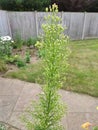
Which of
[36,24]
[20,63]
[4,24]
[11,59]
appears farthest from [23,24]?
[20,63]

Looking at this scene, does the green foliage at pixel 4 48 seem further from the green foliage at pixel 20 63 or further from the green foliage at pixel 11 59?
the green foliage at pixel 20 63

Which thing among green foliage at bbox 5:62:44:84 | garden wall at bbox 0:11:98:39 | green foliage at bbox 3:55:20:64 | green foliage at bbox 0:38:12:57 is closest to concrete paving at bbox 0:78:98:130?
green foliage at bbox 5:62:44:84

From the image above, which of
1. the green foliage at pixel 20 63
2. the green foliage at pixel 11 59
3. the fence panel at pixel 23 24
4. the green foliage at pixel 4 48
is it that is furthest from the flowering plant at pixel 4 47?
the fence panel at pixel 23 24

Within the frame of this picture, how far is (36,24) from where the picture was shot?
28.6ft

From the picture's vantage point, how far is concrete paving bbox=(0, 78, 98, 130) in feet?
10.4

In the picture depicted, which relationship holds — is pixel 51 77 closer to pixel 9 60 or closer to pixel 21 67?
pixel 21 67

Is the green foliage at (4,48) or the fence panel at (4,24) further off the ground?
the fence panel at (4,24)

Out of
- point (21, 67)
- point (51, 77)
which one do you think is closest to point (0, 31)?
point (21, 67)

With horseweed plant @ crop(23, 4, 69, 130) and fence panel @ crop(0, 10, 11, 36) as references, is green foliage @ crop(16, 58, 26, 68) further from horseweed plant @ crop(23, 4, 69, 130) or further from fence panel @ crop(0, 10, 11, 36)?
horseweed plant @ crop(23, 4, 69, 130)

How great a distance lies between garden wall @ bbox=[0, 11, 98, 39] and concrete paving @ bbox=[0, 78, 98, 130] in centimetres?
362

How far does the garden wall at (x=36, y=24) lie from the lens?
8054 mm

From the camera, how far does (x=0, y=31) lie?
7.22 meters

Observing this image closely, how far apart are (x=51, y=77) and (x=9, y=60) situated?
4.03 m

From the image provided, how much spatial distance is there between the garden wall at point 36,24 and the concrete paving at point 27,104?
11.9 feet
